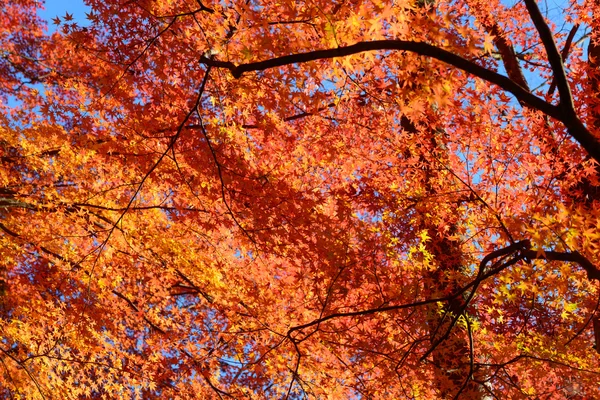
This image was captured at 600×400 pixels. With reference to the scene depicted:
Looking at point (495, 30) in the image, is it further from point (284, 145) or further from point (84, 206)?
point (84, 206)

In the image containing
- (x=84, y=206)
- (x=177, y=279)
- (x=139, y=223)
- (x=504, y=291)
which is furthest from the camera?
(x=177, y=279)

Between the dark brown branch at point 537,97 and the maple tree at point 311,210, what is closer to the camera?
the dark brown branch at point 537,97

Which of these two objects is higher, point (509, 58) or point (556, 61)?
point (509, 58)

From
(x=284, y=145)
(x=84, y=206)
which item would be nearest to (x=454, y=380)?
(x=284, y=145)

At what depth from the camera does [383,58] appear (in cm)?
589

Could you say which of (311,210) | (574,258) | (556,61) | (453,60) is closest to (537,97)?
(556,61)

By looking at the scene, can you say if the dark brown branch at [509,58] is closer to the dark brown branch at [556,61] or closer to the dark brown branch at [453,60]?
the dark brown branch at [556,61]

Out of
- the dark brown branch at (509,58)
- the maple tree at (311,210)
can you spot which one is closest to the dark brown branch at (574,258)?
the maple tree at (311,210)

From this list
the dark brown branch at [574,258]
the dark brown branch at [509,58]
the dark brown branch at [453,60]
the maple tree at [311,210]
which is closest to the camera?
the dark brown branch at [453,60]

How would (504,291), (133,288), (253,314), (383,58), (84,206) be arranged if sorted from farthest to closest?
(133,288) < (84,206) < (253,314) < (383,58) < (504,291)

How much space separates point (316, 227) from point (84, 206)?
381 centimetres

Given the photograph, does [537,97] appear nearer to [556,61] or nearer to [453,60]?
[556,61]

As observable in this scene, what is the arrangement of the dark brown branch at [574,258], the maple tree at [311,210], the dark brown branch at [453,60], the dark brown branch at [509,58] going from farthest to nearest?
the dark brown branch at [509,58] < the maple tree at [311,210] < the dark brown branch at [574,258] < the dark brown branch at [453,60]

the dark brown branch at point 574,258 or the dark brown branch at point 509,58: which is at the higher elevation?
the dark brown branch at point 509,58
